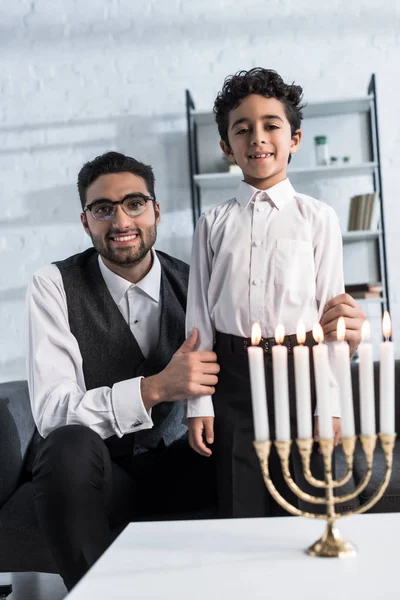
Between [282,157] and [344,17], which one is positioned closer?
[282,157]

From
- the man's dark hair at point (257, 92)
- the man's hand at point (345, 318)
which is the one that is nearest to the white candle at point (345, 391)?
the man's hand at point (345, 318)

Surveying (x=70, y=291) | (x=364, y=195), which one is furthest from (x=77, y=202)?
(x=70, y=291)

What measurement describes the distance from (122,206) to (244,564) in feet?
3.65

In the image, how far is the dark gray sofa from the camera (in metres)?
1.71

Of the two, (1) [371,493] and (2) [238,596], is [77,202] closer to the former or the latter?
(1) [371,493]

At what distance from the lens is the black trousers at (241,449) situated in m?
1.50

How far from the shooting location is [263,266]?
1.60 metres

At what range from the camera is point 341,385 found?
0.91 metres

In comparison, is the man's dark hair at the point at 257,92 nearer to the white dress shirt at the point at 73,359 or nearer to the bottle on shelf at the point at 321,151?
the white dress shirt at the point at 73,359

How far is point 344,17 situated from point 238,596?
341 cm

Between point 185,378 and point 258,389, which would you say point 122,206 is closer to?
point 185,378

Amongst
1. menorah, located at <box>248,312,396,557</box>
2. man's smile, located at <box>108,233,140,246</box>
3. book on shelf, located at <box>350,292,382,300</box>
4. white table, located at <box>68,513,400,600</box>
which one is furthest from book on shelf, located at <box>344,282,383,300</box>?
menorah, located at <box>248,312,396,557</box>

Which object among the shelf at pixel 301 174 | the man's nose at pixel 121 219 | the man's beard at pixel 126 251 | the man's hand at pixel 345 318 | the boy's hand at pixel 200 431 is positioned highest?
the shelf at pixel 301 174

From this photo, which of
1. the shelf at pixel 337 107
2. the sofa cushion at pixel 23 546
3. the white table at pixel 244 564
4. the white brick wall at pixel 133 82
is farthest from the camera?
the white brick wall at pixel 133 82
